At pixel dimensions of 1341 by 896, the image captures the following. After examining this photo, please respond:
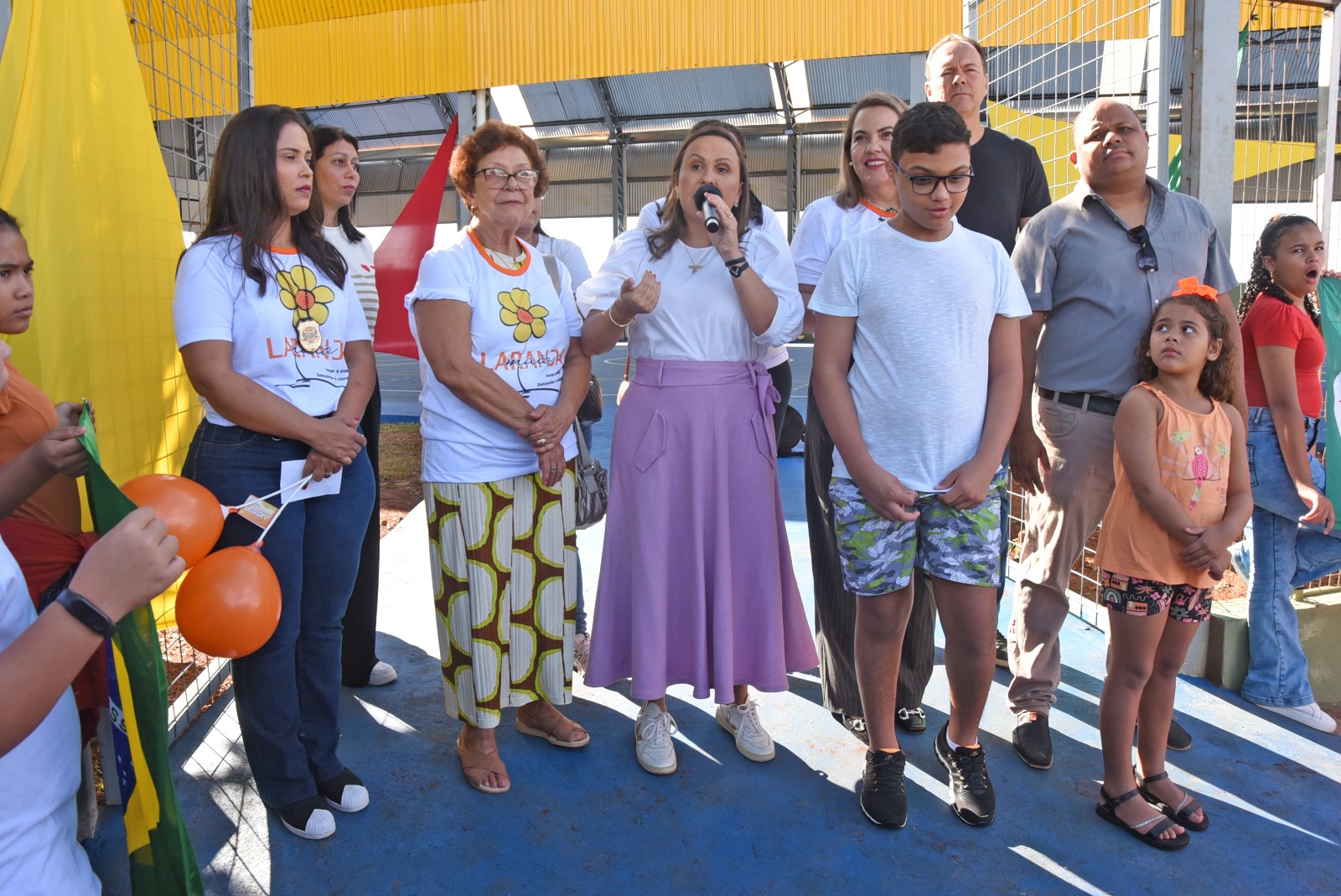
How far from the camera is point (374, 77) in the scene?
10.4 metres

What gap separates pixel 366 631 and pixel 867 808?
69.7 inches

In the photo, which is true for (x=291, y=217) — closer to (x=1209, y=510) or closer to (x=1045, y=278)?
(x=1045, y=278)

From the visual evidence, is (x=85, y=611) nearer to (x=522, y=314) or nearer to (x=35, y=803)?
(x=35, y=803)

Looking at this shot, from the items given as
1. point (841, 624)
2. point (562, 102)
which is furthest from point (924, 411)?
point (562, 102)

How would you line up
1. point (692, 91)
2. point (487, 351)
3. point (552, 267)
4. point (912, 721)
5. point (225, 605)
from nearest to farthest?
point (225, 605)
point (487, 351)
point (552, 267)
point (912, 721)
point (692, 91)

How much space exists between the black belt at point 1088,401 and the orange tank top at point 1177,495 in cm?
30

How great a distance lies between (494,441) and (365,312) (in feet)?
2.41

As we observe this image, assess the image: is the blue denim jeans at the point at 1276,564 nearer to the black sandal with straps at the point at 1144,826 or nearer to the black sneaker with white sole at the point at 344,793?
the black sandal with straps at the point at 1144,826

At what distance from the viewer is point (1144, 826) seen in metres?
2.24

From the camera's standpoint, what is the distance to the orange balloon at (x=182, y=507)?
155 centimetres

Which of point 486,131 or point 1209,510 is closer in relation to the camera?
point 1209,510

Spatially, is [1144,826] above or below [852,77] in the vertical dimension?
below

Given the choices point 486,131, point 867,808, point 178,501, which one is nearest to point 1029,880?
point 867,808

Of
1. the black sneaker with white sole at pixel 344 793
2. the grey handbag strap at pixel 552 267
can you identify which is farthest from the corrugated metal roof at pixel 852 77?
the black sneaker with white sole at pixel 344 793
